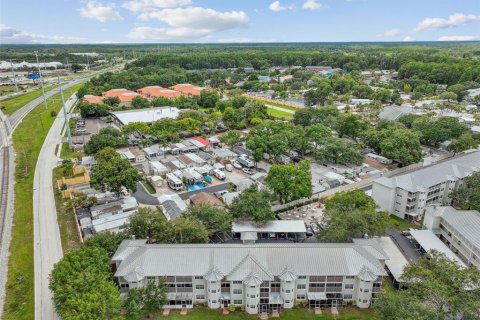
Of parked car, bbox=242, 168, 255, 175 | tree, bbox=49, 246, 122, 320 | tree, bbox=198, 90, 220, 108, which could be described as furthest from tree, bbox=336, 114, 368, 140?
tree, bbox=49, 246, 122, 320

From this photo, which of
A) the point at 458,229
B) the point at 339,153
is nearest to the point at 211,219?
the point at 458,229

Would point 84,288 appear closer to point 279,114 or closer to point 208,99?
point 279,114

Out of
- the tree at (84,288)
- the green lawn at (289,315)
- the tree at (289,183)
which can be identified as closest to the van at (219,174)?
the tree at (289,183)

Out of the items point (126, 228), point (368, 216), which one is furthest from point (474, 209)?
point (126, 228)

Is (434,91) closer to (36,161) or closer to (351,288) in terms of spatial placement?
(351,288)

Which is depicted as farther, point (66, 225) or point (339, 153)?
point (339, 153)

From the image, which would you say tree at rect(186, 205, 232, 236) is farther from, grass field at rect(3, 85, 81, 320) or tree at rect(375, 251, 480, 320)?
tree at rect(375, 251, 480, 320)
